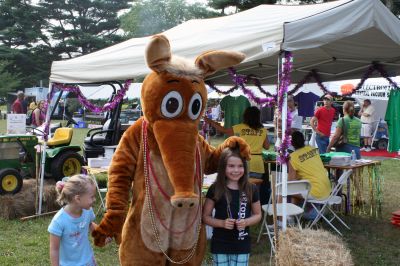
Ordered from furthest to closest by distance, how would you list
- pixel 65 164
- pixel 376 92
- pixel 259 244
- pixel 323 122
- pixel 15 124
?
1. pixel 376 92
2. pixel 323 122
3. pixel 65 164
4. pixel 15 124
5. pixel 259 244

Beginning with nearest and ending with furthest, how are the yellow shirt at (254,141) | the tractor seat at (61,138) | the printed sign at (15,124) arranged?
the yellow shirt at (254,141) < the printed sign at (15,124) < the tractor seat at (61,138)

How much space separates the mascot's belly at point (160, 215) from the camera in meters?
2.84

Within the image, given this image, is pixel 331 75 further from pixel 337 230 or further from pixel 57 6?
pixel 57 6

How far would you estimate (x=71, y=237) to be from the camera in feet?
9.76

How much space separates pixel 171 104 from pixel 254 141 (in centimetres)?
374

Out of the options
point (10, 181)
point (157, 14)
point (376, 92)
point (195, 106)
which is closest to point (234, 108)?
point (10, 181)

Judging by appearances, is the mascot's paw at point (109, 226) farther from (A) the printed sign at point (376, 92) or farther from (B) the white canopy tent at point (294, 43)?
(A) the printed sign at point (376, 92)

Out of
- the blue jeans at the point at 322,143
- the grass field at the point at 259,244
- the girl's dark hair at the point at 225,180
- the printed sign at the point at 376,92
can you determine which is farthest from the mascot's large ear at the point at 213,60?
the printed sign at the point at 376,92

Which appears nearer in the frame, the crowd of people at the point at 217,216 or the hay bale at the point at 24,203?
the crowd of people at the point at 217,216

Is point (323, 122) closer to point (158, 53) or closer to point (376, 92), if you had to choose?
point (158, 53)

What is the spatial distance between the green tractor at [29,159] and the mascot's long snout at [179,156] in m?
5.11

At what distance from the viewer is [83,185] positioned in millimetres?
3049

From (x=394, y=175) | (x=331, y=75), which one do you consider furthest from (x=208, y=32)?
(x=394, y=175)

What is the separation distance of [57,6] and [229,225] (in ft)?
134
